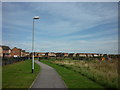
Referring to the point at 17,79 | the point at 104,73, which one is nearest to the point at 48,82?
the point at 17,79

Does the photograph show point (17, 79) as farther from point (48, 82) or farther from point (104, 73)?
point (104, 73)

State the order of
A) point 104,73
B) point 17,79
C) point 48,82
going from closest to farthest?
point 48,82
point 17,79
point 104,73

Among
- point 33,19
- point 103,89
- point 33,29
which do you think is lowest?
point 103,89

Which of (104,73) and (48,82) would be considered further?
(104,73)

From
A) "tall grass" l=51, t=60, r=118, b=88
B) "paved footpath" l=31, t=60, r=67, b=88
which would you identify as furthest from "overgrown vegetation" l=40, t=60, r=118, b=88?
"paved footpath" l=31, t=60, r=67, b=88

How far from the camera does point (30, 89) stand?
23.7 ft

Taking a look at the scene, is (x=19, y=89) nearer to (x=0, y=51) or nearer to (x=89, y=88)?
(x=89, y=88)

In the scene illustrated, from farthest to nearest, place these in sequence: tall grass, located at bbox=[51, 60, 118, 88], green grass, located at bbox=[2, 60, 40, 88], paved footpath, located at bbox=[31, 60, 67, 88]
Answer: tall grass, located at bbox=[51, 60, 118, 88]
green grass, located at bbox=[2, 60, 40, 88]
paved footpath, located at bbox=[31, 60, 67, 88]

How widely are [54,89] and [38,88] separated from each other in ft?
2.94

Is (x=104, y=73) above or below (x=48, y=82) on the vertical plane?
above

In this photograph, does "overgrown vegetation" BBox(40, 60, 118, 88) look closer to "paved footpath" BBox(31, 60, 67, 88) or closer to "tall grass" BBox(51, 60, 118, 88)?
"tall grass" BBox(51, 60, 118, 88)

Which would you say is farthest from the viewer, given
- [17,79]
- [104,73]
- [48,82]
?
[104,73]

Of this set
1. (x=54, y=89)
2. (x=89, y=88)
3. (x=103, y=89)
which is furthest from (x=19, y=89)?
(x=103, y=89)

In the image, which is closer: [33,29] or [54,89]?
[54,89]
